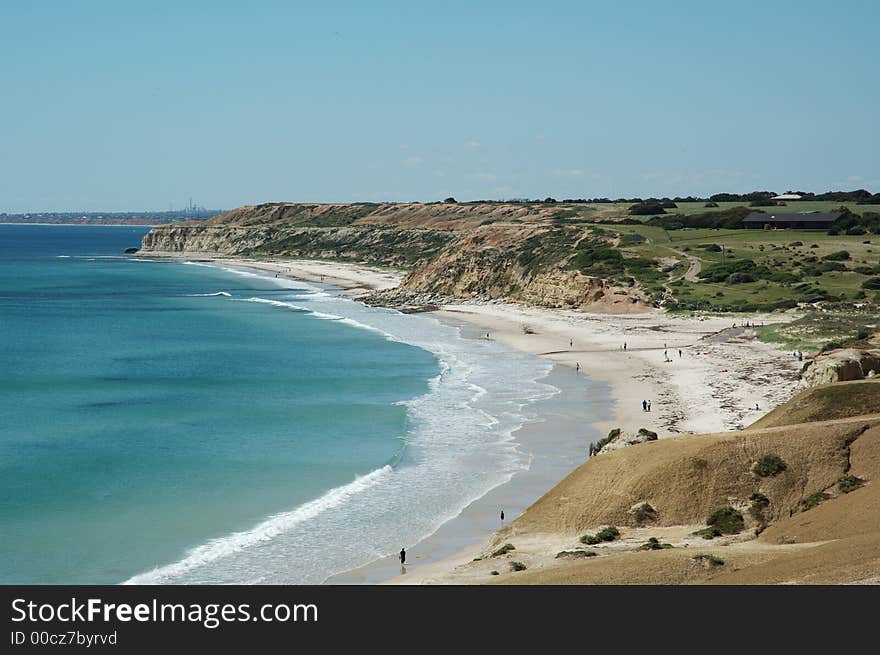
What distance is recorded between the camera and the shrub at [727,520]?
25031 millimetres

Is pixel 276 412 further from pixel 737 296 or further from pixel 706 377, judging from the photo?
pixel 737 296

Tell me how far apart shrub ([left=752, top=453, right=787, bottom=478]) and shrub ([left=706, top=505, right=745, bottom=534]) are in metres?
1.53

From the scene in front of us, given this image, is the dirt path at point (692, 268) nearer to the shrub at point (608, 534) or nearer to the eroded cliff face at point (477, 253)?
the eroded cliff face at point (477, 253)

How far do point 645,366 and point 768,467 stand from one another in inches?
1225

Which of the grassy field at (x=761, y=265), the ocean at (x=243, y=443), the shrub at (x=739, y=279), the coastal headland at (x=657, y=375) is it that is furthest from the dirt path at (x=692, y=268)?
the ocean at (x=243, y=443)

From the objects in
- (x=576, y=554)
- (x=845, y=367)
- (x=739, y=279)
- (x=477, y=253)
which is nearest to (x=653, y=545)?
(x=576, y=554)

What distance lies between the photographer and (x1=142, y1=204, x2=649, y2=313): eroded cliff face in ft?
294

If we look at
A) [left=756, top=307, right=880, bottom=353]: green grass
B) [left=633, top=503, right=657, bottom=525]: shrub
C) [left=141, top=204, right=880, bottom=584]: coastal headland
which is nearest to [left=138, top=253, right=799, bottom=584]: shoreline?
[left=141, top=204, right=880, bottom=584]: coastal headland

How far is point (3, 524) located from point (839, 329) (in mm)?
45407

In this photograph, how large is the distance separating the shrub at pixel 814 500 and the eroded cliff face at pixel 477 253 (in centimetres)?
5503

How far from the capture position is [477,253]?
109m
